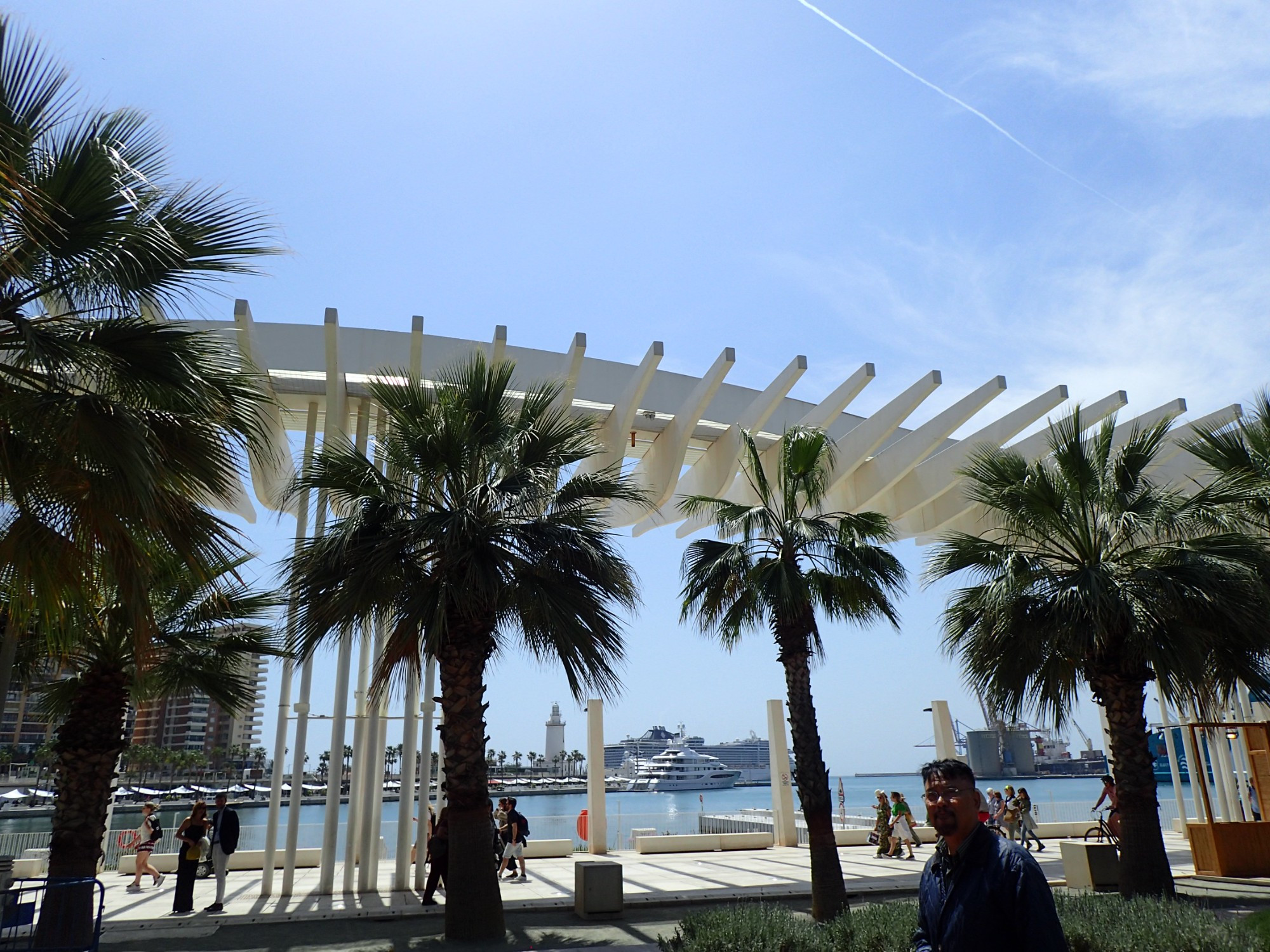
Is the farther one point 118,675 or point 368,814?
point 368,814

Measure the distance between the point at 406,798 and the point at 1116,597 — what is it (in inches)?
431

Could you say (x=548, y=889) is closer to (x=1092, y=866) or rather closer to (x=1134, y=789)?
(x=1092, y=866)

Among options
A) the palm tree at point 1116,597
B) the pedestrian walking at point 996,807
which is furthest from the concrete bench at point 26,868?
the pedestrian walking at point 996,807

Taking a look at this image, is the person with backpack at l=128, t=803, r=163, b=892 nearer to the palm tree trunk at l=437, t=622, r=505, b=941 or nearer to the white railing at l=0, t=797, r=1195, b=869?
the white railing at l=0, t=797, r=1195, b=869

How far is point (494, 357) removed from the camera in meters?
13.9

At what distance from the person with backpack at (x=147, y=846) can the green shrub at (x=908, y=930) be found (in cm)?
1135

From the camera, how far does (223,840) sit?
42.9 feet

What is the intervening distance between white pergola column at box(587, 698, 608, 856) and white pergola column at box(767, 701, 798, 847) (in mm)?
4513

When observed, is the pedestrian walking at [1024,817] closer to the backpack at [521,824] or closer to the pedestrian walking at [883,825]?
the pedestrian walking at [883,825]

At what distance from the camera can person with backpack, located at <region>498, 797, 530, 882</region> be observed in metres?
16.2

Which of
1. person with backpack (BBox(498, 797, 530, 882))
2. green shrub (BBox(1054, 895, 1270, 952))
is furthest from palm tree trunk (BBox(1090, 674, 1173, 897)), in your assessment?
person with backpack (BBox(498, 797, 530, 882))

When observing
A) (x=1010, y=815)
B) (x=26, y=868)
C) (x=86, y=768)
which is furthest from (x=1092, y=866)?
(x=26, y=868)

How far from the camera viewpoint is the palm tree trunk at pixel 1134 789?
447 inches

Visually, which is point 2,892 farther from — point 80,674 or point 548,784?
point 548,784
